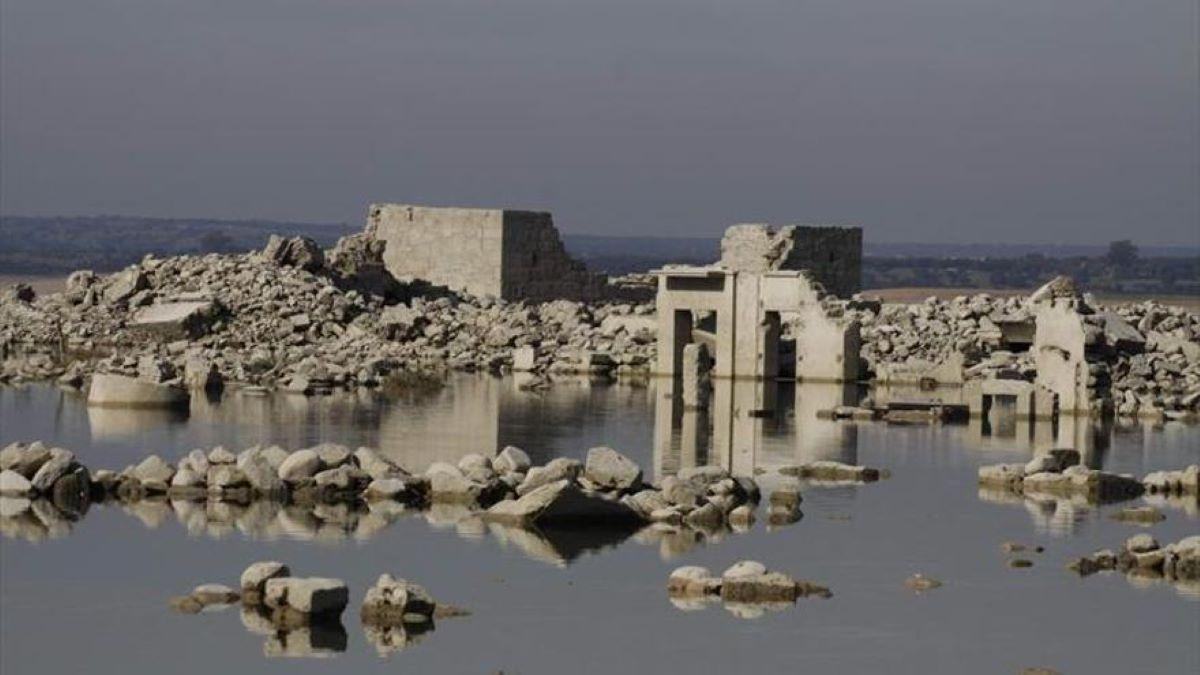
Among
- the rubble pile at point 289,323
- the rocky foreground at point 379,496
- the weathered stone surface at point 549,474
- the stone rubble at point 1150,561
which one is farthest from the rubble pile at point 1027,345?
the stone rubble at point 1150,561

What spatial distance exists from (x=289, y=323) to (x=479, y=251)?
6.65 metres

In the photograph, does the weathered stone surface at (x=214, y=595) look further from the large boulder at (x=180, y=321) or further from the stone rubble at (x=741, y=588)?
the large boulder at (x=180, y=321)

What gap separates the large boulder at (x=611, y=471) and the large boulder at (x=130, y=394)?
29.8 ft

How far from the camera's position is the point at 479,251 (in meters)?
47.9

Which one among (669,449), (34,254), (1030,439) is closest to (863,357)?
(1030,439)

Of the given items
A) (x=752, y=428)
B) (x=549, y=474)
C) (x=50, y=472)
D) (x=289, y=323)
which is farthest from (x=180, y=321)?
(x=549, y=474)

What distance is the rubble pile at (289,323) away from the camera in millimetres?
39688

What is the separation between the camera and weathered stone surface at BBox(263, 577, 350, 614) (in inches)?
724

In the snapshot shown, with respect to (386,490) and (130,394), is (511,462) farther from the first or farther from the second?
(130,394)

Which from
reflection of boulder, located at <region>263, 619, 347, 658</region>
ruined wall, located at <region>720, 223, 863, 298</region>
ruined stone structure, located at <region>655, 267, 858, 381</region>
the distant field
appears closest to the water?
reflection of boulder, located at <region>263, 619, 347, 658</region>

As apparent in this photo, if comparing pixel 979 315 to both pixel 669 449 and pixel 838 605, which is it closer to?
pixel 669 449

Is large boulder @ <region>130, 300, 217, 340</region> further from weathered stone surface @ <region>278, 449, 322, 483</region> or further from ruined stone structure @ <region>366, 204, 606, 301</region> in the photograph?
weathered stone surface @ <region>278, 449, 322, 483</region>

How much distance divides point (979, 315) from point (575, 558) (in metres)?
21.9

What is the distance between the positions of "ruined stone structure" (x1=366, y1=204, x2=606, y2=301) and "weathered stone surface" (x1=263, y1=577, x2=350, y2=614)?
28.8 meters
